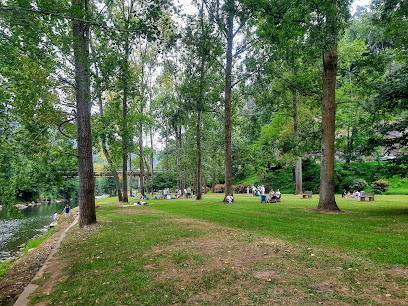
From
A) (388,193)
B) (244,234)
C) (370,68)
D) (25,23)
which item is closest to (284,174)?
(388,193)

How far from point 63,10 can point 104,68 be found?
7.25ft

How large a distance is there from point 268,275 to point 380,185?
90.9ft

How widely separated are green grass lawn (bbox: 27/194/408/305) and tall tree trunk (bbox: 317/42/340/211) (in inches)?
151

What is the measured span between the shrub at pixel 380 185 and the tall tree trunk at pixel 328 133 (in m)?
17.7

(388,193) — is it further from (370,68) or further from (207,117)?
(207,117)

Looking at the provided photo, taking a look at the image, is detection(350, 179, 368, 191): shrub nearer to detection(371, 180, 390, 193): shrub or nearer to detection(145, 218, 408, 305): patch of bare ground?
detection(371, 180, 390, 193): shrub

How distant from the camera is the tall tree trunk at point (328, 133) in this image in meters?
12.1

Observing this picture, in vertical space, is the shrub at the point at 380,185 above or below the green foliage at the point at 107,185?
above

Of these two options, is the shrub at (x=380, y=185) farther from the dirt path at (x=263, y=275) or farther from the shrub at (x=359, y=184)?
the dirt path at (x=263, y=275)

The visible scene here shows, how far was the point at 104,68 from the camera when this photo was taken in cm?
727

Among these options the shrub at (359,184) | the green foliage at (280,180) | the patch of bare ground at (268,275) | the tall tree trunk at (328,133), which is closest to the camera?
the patch of bare ground at (268,275)

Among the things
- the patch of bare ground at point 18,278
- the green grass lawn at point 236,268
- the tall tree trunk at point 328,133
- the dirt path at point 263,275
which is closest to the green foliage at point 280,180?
the tall tree trunk at point 328,133

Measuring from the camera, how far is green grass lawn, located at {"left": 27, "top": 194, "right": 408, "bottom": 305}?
3742mm

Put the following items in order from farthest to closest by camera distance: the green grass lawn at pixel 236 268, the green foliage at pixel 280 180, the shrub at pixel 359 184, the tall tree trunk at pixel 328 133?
the green foliage at pixel 280 180 < the shrub at pixel 359 184 < the tall tree trunk at pixel 328 133 < the green grass lawn at pixel 236 268
